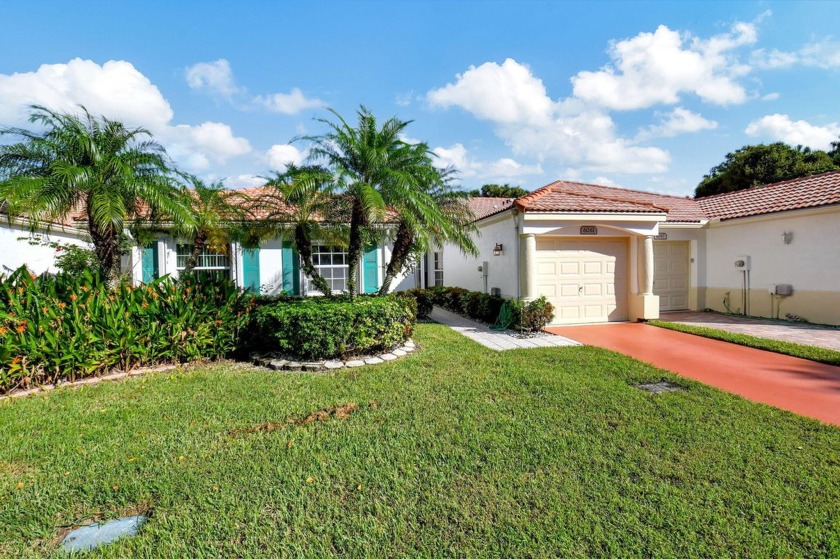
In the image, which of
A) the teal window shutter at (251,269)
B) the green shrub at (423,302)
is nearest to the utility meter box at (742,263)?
the green shrub at (423,302)

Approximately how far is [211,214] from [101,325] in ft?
10.3

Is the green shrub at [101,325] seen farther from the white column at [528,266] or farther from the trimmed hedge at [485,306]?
the white column at [528,266]

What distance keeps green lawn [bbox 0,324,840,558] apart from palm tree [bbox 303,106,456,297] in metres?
3.69

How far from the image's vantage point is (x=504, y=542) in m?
2.63

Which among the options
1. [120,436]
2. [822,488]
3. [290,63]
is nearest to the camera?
[822,488]

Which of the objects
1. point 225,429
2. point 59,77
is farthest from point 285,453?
point 59,77

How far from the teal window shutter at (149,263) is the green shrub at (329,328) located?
7103 millimetres

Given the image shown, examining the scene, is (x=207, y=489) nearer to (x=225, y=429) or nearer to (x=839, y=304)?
(x=225, y=429)

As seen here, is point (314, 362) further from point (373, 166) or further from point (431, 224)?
point (373, 166)

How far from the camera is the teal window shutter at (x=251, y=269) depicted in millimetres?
12984

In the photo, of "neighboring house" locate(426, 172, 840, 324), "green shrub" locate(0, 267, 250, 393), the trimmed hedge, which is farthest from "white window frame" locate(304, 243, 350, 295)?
"green shrub" locate(0, 267, 250, 393)

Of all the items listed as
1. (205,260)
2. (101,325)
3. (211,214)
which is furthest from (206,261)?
(101,325)

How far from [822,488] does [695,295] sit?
41.0 feet

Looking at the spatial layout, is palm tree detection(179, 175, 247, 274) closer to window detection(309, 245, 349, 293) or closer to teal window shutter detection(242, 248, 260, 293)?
teal window shutter detection(242, 248, 260, 293)
